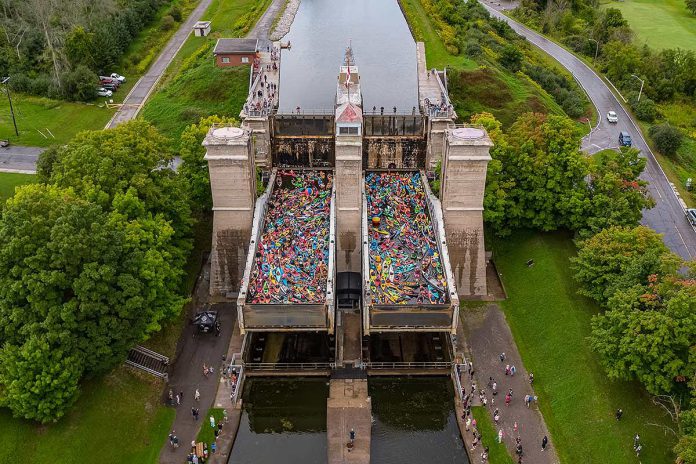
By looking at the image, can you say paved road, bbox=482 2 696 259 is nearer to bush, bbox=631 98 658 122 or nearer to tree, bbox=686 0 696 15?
bush, bbox=631 98 658 122

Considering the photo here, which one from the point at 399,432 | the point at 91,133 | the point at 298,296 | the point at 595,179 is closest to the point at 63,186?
the point at 91,133

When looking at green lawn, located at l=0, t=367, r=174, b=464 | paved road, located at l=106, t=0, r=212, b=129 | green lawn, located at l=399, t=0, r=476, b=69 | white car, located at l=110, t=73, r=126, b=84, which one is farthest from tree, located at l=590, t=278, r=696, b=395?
white car, located at l=110, t=73, r=126, b=84

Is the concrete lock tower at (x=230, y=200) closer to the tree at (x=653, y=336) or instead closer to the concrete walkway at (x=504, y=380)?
the concrete walkway at (x=504, y=380)

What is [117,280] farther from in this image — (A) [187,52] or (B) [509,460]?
(A) [187,52]

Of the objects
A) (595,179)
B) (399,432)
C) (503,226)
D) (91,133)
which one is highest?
(91,133)

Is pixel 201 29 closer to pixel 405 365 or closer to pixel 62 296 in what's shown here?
pixel 62 296
